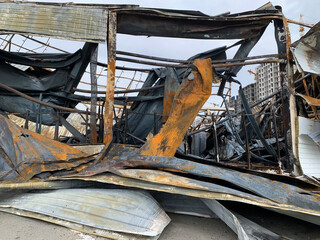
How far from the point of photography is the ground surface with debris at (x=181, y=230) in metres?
1.63

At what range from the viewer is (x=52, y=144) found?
301 centimetres

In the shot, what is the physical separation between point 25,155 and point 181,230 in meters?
2.09

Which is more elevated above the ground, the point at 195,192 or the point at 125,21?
the point at 125,21

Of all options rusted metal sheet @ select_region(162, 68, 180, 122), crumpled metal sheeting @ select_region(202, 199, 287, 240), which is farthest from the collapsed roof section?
crumpled metal sheeting @ select_region(202, 199, 287, 240)

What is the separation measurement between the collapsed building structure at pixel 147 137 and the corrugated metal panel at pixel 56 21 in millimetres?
21

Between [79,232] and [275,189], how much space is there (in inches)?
66.8

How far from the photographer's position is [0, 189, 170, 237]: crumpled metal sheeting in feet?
5.33

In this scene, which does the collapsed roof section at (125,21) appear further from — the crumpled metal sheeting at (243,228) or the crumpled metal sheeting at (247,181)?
the crumpled metal sheeting at (243,228)

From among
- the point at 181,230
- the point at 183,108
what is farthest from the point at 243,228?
the point at 183,108

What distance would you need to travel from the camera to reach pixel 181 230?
5.92ft

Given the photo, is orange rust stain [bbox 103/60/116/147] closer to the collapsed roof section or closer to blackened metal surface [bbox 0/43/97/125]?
the collapsed roof section

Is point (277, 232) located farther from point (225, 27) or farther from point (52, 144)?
point (225, 27)

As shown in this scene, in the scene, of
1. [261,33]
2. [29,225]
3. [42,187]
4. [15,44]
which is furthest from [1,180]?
[15,44]

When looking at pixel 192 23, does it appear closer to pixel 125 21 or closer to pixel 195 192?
pixel 125 21
